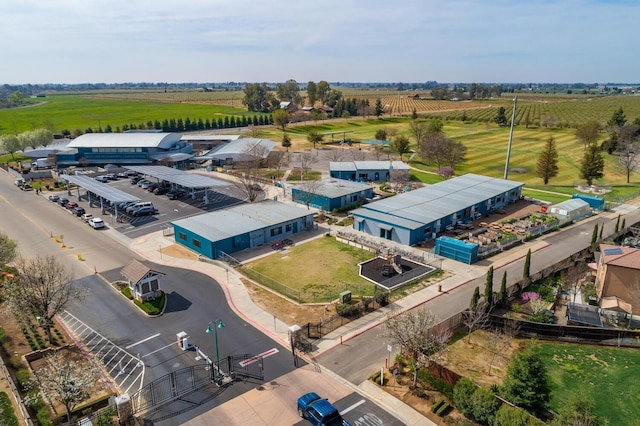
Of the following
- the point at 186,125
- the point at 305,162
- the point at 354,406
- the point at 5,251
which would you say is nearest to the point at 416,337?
the point at 354,406

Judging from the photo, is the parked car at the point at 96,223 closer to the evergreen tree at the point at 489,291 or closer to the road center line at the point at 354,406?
the road center line at the point at 354,406

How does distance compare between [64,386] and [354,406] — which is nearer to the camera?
[64,386]

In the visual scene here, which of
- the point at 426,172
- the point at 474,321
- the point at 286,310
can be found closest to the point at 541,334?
the point at 474,321

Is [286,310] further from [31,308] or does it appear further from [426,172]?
[426,172]

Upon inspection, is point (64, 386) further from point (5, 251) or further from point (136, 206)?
point (136, 206)

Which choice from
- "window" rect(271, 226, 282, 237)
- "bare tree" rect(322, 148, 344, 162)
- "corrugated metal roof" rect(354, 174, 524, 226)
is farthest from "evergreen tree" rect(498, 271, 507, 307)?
"bare tree" rect(322, 148, 344, 162)

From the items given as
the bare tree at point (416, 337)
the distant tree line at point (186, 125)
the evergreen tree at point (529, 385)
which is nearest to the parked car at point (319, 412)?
the bare tree at point (416, 337)
